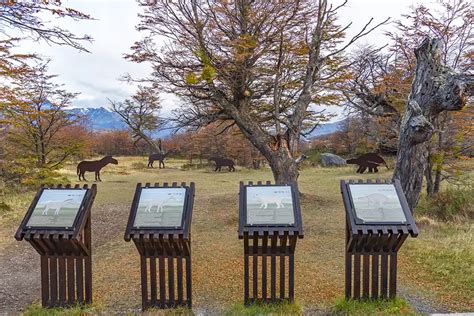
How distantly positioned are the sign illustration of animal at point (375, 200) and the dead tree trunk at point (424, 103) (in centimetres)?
294

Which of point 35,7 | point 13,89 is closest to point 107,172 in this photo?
point 13,89

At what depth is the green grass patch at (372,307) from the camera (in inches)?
125

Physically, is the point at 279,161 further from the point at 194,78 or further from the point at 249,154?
the point at 249,154

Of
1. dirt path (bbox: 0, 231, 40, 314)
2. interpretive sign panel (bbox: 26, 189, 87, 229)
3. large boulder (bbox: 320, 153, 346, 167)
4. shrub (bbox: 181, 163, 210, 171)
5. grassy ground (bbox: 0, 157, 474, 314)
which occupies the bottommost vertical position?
dirt path (bbox: 0, 231, 40, 314)

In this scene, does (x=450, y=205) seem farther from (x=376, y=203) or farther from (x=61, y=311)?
(x=61, y=311)

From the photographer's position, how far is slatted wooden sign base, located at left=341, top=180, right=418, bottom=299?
3116mm

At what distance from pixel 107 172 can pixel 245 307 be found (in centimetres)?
1622

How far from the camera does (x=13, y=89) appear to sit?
929 cm

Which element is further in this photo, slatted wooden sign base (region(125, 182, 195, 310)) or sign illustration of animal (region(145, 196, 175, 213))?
sign illustration of animal (region(145, 196, 175, 213))

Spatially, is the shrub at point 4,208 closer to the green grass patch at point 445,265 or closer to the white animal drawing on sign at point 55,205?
the white animal drawing on sign at point 55,205

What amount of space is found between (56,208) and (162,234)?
1064mm

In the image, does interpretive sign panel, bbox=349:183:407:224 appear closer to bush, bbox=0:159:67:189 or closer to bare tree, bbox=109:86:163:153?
bush, bbox=0:159:67:189

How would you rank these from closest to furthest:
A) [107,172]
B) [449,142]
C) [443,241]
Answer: [443,241]
[449,142]
[107,172]

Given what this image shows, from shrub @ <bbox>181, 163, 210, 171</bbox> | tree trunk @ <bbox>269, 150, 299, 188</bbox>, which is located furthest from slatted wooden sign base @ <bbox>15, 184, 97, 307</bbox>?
shrub @ <bbox>181, 163, 210, 171</bbox>
